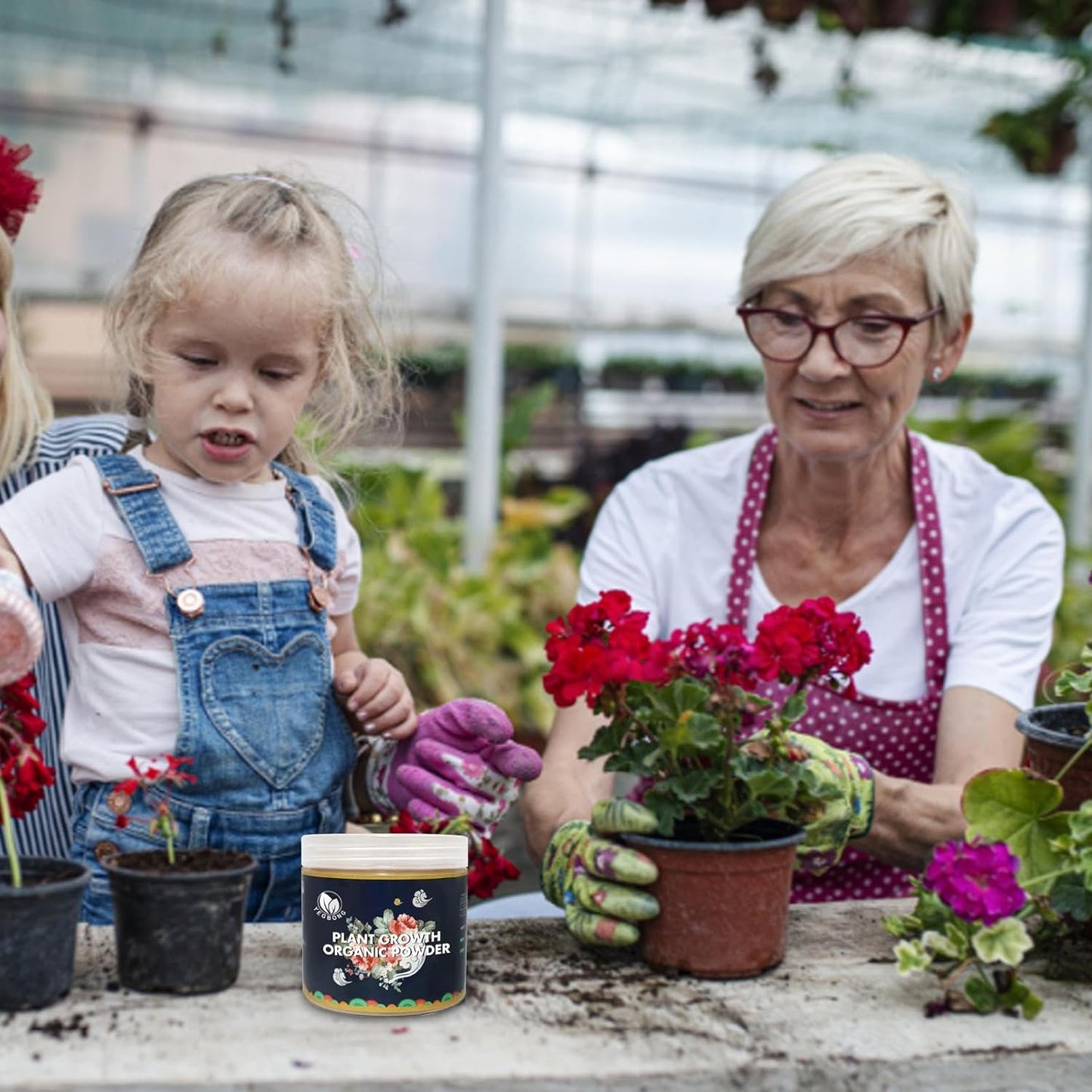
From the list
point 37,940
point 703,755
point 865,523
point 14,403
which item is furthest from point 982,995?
point 14,403

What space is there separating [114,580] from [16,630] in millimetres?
323

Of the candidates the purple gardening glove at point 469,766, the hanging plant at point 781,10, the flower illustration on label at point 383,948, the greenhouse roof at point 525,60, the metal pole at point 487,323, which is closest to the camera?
the flower illustration on label at point 383,948

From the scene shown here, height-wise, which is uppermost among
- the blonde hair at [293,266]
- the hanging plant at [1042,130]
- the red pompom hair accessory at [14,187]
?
the hanging plant at [1042,130]

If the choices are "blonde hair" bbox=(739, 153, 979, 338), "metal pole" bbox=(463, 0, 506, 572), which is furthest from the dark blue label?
"metal pole" bbox=(463, 0, 506, 572)

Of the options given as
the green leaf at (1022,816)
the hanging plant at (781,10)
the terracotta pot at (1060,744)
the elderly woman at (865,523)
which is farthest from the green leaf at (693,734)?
the hanging plant at (781,10)

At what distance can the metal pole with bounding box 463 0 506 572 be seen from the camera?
443 cm

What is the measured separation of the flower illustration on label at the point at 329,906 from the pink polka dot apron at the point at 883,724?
3.24 ft

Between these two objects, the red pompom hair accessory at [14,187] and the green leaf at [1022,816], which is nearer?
the green leaf at [1022,816]

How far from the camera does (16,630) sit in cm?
121

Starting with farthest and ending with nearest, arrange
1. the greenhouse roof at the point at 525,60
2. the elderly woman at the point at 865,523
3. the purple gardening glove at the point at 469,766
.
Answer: the greenhouse roof at the point at 525,60 < the elderly woman at the point at 865,523 < the purple gardening glove at the point at 469,766

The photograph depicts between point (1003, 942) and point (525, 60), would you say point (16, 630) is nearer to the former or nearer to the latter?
point (1003, 942)

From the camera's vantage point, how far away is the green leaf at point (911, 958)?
4.05ft

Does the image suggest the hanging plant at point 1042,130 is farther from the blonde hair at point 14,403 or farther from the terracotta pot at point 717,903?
the terracotta pot at point 717,903

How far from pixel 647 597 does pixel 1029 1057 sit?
1.10 m
